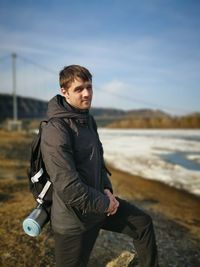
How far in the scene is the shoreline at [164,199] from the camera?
677 cm

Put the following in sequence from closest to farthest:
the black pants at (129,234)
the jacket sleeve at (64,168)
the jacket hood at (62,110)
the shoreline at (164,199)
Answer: the jacket sleeve at (64,168)
the jacket hood at (62,110)
the black pants at (129,234)
the shoreline at (164,199)

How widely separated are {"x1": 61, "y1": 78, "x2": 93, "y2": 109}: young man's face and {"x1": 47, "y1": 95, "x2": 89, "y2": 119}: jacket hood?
0.04m

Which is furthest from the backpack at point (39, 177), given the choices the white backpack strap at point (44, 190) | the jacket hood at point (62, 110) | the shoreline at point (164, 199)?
the shoreline at point (164, 199)

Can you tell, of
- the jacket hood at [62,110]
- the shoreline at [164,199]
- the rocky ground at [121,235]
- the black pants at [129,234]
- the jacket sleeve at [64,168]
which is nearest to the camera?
the jacket sleeve at [64,168]

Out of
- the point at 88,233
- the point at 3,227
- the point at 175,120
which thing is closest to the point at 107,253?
the point at 3,227

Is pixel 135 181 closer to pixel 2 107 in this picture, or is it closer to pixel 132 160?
pixel 132 160

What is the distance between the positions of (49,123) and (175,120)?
61.3 metres

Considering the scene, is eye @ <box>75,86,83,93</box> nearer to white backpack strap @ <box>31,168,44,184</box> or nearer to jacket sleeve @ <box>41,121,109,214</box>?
jacket sleeve @ <box>41,121,109,214</box>

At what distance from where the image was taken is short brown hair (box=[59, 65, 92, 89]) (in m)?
2.40

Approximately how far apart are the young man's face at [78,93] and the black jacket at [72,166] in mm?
49

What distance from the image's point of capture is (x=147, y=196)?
28.5ft

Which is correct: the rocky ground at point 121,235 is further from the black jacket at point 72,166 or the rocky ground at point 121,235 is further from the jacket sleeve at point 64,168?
the jacket sleeve at point 64,168

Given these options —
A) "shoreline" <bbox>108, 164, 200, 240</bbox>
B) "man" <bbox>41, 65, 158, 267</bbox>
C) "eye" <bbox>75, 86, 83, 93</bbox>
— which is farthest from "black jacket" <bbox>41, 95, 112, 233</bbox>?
"shoreline" <bbox>108, 164, 200, 240</bbox>

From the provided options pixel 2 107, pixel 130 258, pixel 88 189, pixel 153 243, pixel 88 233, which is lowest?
pixel 2 107
